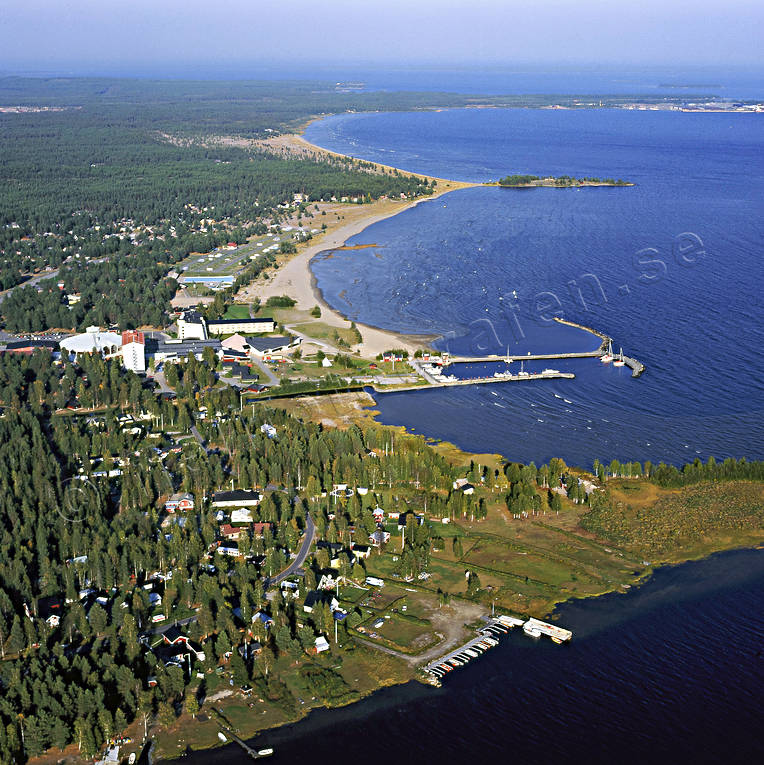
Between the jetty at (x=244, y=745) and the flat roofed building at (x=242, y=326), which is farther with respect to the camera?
the flat roofed building at (x=242, y=326)

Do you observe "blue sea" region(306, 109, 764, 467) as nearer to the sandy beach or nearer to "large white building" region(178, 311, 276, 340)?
the sandy beach

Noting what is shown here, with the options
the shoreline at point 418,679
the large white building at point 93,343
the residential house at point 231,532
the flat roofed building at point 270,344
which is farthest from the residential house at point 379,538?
the large white building at point 93,343

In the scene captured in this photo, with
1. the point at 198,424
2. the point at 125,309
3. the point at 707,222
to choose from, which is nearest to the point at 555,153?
the point at 707,222

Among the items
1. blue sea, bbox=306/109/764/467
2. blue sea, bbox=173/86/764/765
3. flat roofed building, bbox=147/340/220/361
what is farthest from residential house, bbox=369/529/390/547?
flat roofed building, bbox=147/340/220/361

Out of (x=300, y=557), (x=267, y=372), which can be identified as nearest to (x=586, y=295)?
(x=267, y=372)

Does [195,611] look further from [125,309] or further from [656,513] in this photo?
[125,309]

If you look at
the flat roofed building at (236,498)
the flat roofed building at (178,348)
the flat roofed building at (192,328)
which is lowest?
the flat roofed building at (236,498)

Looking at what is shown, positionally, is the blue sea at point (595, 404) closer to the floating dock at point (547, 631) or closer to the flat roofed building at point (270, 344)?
the floating dock at point (547, 631)
